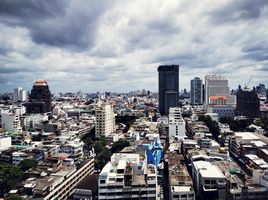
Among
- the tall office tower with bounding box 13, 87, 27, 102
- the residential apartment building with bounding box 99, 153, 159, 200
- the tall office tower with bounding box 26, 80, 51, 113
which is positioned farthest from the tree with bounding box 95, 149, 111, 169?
the tall office tower with bounding box 13, 87, 27, 102

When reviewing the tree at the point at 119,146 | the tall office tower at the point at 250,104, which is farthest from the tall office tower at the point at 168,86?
the tree at the point at 119,146

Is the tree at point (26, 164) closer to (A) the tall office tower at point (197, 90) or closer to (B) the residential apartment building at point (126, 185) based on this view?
(B) the residential apartment building at point (126, 185)

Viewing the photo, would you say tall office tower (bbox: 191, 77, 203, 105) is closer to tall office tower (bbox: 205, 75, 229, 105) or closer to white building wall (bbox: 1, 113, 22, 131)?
tall office tower (bbox: 205, 75, 229, 105)

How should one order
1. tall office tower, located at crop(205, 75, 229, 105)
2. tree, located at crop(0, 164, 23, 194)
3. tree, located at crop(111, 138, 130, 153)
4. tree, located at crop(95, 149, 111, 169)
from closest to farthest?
tree, located at crop(0, 164, 23, 194)
tree, located at crop(95, 149, 111, 169)
tree, located at crop(111, 138, 130, 153)
tall office tower, located at crop(205, 75, 229, 105)

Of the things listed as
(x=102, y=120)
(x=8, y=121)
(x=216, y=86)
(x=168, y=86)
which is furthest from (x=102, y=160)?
(x=216, y=86)

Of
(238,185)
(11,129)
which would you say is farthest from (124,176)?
(11,129)

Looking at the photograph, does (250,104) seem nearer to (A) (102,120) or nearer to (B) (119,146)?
(A) (102,120)
